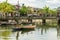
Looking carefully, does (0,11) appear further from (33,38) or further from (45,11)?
(33,38)

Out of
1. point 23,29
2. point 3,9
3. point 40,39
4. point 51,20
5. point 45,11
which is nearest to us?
point 40,39

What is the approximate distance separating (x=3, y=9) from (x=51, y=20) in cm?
1953

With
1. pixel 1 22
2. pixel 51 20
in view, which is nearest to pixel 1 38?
pixel 1 22

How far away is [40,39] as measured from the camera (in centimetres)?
4731

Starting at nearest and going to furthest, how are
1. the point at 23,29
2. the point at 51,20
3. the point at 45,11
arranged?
the point at 23,29 → the point at 51,20 → the point at 45,11

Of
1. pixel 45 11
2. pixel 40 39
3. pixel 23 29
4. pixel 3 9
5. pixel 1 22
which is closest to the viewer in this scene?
pixel 40 39

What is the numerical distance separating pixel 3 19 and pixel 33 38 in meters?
30.0

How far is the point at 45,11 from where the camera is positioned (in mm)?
117125

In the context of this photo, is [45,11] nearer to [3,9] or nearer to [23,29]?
[3,9]

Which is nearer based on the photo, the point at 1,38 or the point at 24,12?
the point at 1,38

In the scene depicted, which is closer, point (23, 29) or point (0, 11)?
point (23, 29)

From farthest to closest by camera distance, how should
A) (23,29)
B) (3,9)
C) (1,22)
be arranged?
(3,9)
(1,22)
(23,29)

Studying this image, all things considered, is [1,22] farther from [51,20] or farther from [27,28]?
[51,20]

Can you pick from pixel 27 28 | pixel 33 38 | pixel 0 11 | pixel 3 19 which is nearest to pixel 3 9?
pixel 0 11
